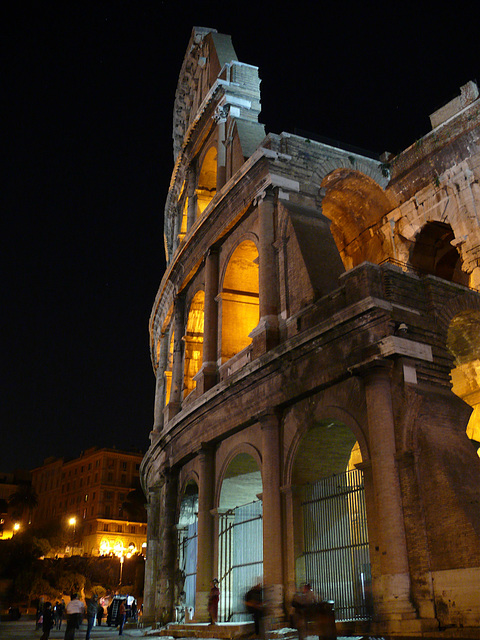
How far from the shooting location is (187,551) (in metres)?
16.9

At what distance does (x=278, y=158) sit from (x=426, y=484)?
877 cm

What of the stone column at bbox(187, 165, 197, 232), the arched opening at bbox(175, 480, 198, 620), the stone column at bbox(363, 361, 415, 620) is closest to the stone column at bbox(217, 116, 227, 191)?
the stone column at bbox(187, 165, 197, 232)

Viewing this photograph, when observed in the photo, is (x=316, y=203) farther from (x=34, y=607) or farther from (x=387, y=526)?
(x=34, y=607)

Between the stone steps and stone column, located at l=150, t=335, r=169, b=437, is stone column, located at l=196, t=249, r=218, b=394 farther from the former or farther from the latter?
stone column, located at l=150, t=335, r=169, b=437

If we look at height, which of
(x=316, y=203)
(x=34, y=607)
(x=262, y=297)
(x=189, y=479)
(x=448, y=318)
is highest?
(x=316, y=203)

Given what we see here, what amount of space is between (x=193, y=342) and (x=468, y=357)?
863 centimetres

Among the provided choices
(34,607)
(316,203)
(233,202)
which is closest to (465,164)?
(316,203)

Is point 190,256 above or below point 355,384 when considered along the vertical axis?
above

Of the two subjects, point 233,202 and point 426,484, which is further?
point 233,202

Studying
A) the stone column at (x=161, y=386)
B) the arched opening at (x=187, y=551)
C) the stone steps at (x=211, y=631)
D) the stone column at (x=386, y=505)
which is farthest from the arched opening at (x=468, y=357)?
the stone column at (x=161, y=386)

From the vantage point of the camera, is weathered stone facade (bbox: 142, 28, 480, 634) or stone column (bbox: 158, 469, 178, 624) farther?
stone column (bbox: 158, 469, 178, 624)

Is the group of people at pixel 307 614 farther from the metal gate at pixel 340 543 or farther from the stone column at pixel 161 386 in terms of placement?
the stone column at pixel 161 386

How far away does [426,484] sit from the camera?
31.5ft

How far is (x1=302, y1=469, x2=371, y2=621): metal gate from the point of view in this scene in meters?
10.4
